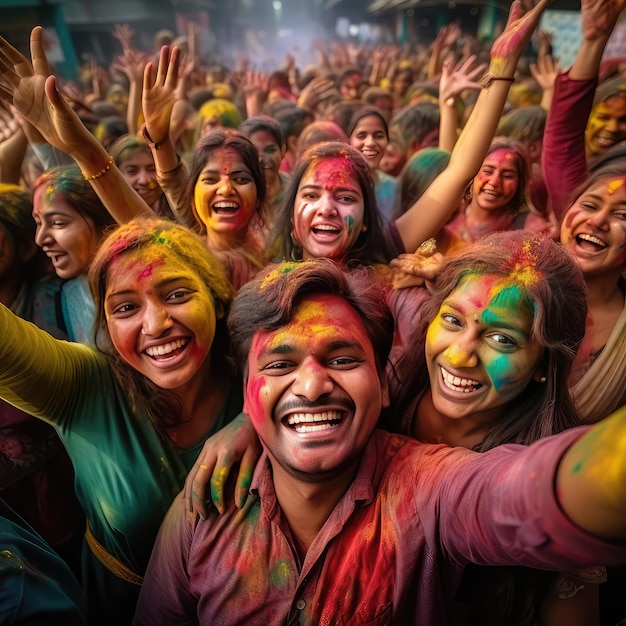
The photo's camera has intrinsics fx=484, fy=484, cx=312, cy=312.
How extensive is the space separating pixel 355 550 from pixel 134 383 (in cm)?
57

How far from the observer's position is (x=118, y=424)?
1044mm

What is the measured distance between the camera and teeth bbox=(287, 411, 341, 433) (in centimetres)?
84

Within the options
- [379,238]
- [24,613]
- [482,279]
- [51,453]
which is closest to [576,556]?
[482,279]

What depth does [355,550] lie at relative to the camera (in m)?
0.87

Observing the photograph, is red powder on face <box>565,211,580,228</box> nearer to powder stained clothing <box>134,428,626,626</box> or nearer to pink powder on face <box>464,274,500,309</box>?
pink powder on face <box>464,274,500,309</box>

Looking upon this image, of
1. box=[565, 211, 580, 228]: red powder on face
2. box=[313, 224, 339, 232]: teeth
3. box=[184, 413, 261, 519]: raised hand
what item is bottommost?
box=[184, 413, 261, 519]: raised hand

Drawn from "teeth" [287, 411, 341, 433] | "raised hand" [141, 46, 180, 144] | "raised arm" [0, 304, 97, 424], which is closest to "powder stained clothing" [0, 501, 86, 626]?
"raised arm" [0, 304, 97, 424]

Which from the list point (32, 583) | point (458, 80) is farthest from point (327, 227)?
point (32, 583)

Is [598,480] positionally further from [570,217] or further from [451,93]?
[451,93]

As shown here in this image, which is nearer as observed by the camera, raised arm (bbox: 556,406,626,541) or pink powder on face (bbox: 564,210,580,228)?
raised arm (bbox: 556,406,626,541)

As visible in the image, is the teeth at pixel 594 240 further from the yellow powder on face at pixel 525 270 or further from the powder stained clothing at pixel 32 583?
the powder stained clothing at pixel 32 583

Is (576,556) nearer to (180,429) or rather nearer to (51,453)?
(180,429)

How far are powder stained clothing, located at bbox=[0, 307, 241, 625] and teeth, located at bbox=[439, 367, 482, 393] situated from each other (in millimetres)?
520

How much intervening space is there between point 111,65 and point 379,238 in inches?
101
